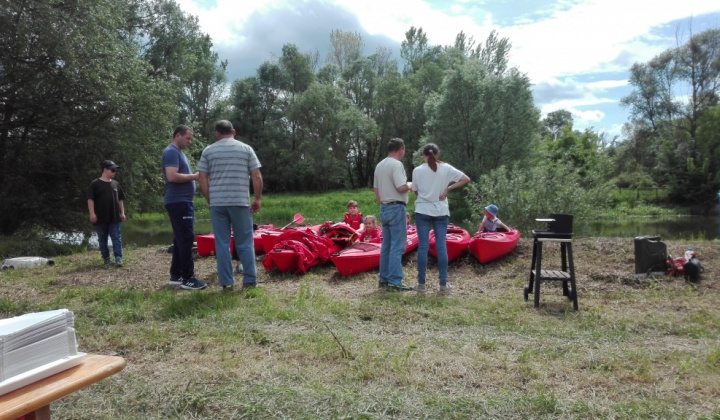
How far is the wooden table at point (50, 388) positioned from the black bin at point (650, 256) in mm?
5811

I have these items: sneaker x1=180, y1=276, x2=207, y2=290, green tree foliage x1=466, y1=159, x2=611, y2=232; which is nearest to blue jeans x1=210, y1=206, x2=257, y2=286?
sneaker x1=180, y1=276, x2=207, y2=290

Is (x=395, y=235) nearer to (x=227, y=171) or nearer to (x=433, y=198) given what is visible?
(x=433, y=198)

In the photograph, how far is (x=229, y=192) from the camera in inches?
199

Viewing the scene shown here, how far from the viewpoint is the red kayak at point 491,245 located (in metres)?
6.73

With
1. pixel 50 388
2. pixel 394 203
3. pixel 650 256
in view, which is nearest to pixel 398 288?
pixel 394 203

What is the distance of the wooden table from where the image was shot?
1.46 metres

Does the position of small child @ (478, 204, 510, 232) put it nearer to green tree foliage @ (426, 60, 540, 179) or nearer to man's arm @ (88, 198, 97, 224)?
man's arm @ (88, 198, 97, 224)

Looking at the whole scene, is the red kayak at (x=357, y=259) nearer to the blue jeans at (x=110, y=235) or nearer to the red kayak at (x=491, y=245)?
the red kayak at (x=491, y=245)

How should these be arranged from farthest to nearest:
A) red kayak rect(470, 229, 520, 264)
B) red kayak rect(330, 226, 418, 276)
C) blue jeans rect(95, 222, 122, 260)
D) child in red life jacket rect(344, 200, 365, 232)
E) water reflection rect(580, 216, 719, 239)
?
1. water reflection rect(580, 216, 719, 239)
2. child in red life jacket rect(344, 200, 365, 232)
3. blue jeans rect(95, 222, 122, 260)
4. red kayak rect(470, 229, 520, 264)
5. red kayak rect(330, 226, 418, 276)

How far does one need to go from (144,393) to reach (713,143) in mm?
36576

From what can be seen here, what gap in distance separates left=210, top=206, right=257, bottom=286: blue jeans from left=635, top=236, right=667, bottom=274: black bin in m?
4.42

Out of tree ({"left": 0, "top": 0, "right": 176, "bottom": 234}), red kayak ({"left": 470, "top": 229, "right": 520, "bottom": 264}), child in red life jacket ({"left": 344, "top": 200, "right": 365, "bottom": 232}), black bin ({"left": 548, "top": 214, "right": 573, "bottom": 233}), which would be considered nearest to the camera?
black bin ({"left": 548, "top": 214, "right": 573, "bottom": 233})

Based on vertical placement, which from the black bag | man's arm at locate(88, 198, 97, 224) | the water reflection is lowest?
the water reflection

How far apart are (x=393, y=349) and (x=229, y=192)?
2584mm
